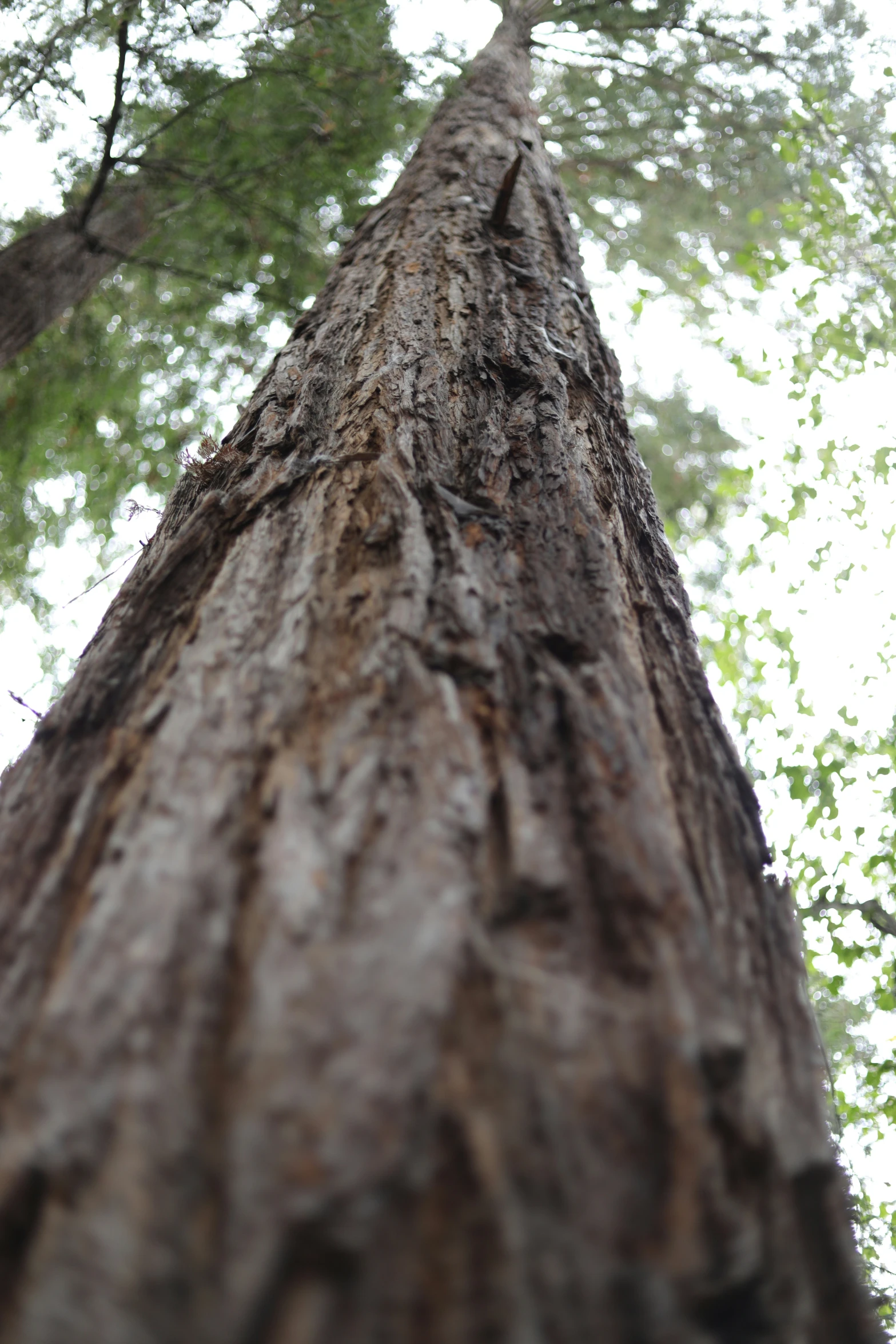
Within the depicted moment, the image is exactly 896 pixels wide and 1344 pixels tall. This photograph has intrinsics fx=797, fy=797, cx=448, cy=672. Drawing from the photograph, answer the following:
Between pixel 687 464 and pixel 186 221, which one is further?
pixel 687 464

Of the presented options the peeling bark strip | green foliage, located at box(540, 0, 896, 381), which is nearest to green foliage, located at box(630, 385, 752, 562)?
green foliage, located at box(540, 0, 896, 381)

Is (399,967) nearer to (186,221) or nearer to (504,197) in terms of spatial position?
(504,197)

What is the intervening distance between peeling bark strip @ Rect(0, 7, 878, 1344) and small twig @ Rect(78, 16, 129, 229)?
123 inches

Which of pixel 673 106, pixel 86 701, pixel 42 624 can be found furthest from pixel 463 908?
pixel 673 106

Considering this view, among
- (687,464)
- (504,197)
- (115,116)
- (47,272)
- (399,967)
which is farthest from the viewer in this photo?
(687,464)

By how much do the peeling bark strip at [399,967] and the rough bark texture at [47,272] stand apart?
14.3ft

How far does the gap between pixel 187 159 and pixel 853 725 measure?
16.5 ft

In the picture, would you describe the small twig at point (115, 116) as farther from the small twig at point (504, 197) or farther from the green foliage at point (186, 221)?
the small twig at point (504, 197)

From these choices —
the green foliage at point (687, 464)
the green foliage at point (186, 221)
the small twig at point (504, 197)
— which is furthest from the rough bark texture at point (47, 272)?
the green foliage at point (687, 464)

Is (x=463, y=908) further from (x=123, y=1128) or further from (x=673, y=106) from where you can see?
(x=673, y=106)

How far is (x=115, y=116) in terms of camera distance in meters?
3.57

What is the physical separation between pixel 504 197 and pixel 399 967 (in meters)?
2.37

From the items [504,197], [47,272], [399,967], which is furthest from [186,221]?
[399,967]

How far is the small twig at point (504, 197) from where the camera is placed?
235 centimetres
